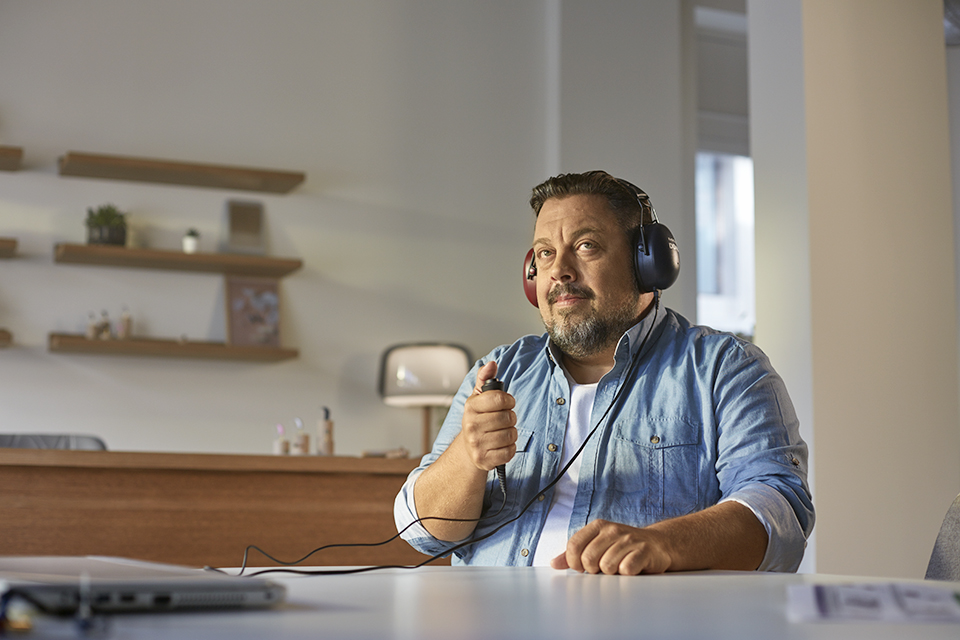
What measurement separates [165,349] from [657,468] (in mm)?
2969

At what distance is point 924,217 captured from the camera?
2607 mm

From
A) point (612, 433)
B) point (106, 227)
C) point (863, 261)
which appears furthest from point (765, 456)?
A: point (106, 227)

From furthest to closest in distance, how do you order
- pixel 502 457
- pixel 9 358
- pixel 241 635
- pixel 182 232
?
pixel 182 232
pixel 9 358
pixel 502 457
pixel 241 635

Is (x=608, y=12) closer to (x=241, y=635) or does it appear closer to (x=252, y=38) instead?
(x=252, y=38)

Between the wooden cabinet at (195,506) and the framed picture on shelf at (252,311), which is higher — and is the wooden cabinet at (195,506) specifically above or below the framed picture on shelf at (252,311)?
below

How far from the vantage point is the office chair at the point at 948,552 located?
1.18 meters

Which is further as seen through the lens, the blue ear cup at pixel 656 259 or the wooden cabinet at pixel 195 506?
the wooden cabinet at pixel 195 506

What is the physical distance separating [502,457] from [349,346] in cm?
311

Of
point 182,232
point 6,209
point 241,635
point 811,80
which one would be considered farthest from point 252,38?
point 241,635

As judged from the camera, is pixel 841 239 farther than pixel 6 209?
No

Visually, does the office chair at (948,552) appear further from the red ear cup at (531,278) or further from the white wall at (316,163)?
the white wall at (316,163)

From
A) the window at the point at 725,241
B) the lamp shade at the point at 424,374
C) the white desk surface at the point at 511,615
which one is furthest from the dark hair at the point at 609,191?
the window at the point at 725,241

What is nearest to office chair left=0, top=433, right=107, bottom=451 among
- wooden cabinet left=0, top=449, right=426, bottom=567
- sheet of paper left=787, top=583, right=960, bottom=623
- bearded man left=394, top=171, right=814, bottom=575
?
wooden cabinet left=0, top=449, right=426, bottom=567

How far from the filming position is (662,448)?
143 centimetres
